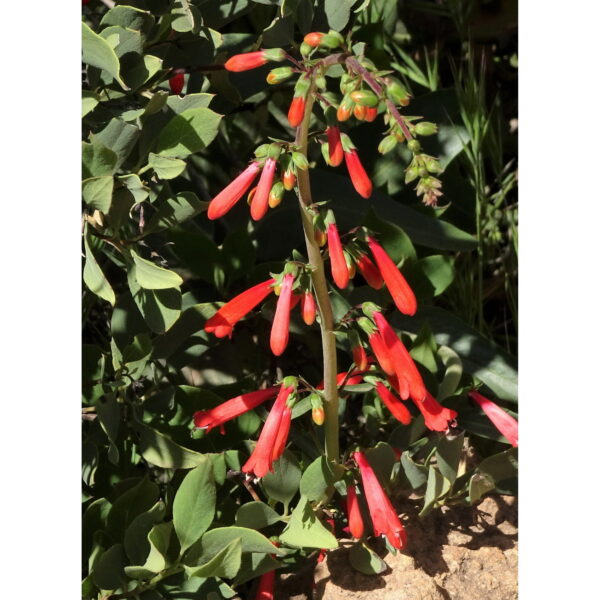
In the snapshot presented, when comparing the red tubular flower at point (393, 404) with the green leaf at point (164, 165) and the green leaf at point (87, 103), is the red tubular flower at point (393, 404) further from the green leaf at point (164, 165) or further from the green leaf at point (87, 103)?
the green leaf at point (87, 103)

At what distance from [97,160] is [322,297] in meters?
0.29

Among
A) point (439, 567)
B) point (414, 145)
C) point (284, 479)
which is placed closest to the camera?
point (414, 145)

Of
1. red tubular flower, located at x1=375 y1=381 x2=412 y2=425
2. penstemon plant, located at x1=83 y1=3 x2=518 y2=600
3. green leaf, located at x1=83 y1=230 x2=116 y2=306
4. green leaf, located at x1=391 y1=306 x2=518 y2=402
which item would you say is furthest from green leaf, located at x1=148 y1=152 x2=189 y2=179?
green leaf, located at x1=391 y1=306 x2=518 y2=402

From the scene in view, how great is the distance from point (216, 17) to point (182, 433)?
21.4 inches

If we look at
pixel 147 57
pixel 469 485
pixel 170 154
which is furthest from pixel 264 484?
pixel 147 57

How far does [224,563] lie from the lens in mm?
1020

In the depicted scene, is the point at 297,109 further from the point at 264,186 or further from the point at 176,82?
the point at 176,82

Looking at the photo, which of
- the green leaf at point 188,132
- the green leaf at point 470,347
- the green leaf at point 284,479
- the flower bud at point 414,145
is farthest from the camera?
the green leaf at point 470,347

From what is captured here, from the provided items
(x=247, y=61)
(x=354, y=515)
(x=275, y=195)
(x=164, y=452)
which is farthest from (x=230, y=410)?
(x=247, y=61)

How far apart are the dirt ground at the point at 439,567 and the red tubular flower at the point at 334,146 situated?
568mm

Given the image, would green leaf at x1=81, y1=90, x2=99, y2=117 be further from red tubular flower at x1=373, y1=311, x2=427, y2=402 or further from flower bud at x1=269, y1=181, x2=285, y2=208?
red tubular flower at x1=373, y1=311, x2=427, y2=402

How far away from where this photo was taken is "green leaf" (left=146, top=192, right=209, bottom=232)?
1092mm

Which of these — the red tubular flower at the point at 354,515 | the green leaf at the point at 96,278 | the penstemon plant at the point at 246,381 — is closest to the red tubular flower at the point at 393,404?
the penstemon plant at the point at 246,381

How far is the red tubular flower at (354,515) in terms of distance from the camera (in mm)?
1139
